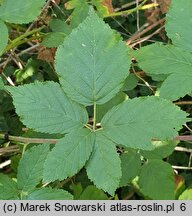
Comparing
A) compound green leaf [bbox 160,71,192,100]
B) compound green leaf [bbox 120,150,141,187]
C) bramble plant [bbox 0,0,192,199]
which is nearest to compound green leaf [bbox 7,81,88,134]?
bramble plant [bbox 0,0,192,199]

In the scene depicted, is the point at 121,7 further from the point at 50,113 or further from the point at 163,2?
the point at 50,113

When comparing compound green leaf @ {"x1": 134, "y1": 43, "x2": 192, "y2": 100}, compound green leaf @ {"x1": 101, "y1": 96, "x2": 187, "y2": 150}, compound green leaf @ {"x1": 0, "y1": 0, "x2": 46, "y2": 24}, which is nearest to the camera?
compound green leaf @ {"x1": 101, "y1": 96, "x2": 187, "y2": 150}

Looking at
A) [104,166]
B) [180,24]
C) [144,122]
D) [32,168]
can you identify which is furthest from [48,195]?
[180,24]

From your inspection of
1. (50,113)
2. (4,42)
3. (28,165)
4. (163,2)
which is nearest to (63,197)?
(28,165)

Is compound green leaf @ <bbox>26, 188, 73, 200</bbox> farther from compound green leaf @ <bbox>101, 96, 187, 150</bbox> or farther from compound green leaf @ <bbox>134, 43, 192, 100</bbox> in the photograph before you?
compound green leaf @ <bbox>134, 43, 192, 100</bbox>

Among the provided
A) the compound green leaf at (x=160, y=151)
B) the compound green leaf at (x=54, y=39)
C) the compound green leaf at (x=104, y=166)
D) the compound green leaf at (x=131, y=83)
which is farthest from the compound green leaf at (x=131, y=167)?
the compound green leaf at (x=54, y=39)

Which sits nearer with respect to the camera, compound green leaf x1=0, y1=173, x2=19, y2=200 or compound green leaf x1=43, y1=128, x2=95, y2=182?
compound green leaf x1=43, y1=128, x2=95, y2=182

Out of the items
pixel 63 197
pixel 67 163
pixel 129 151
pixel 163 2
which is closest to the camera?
pixel 67 163
